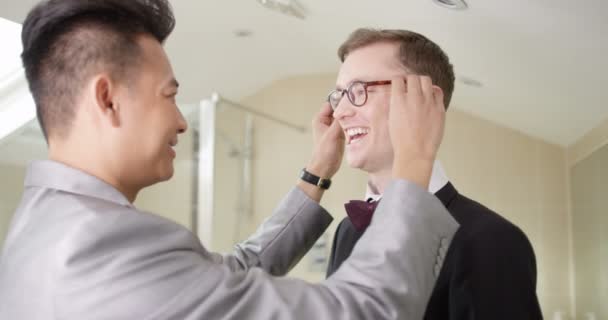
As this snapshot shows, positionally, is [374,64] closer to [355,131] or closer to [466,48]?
[355,131]

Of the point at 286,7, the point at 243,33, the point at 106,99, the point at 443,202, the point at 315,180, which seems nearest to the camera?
the point at 106,99

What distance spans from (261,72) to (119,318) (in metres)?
3.54

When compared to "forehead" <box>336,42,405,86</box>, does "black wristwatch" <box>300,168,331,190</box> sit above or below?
below

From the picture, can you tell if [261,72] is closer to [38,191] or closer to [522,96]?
[522,96]

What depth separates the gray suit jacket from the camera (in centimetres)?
70

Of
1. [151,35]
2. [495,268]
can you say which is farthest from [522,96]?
[151,35]

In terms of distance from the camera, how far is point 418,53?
1.34 m

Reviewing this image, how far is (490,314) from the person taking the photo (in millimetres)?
1025

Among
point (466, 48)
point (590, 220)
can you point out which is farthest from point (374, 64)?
point (590, 220)

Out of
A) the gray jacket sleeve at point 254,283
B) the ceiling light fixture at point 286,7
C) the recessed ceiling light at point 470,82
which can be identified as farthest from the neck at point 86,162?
the recessed ceiling light at point 470,82

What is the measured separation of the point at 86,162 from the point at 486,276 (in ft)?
2.01

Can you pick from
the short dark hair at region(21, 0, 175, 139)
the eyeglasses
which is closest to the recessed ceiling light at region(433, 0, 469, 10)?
the eyeglasses

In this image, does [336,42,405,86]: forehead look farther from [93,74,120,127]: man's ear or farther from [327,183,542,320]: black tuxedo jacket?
[93,74,120,127]: man's ear

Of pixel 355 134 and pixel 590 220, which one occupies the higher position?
pixel 355 134
